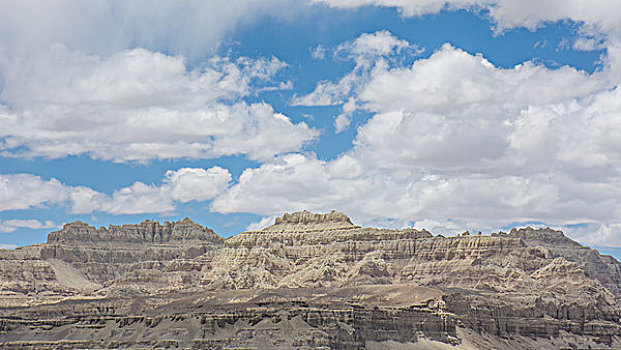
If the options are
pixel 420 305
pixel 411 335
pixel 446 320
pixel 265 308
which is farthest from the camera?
pixel 420 305

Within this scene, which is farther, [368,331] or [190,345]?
[368,331]

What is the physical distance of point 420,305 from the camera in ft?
633

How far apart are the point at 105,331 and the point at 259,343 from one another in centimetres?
2843

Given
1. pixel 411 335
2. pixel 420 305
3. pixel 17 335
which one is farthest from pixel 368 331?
pixel 17 335

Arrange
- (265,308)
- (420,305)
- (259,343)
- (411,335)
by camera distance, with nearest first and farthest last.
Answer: (259,343) < (265,308) < (411,335) < (420,305)

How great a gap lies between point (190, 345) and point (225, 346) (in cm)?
573

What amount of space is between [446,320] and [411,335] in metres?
12.5

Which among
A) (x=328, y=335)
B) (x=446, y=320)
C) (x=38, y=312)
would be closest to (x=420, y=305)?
(x=446, y=320)

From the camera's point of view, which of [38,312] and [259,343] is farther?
[38,312]

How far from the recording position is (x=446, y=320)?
180 m

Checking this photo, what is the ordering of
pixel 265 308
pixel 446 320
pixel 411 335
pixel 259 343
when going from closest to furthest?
pixel 259 343, pixel 265 308, pixel 411 335, pixel 446 320

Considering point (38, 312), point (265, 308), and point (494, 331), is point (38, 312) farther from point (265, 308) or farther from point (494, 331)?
point (494, 331)

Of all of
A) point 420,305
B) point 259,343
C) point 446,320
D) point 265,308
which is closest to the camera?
point 259,343

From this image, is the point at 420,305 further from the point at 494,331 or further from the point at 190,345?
the point at 190,345
